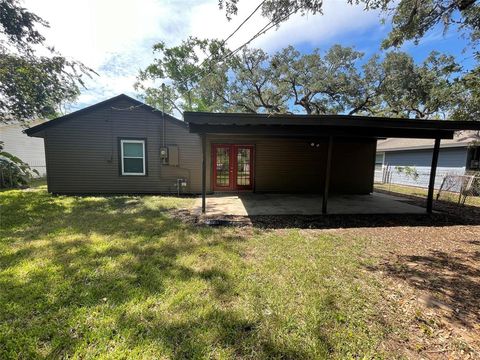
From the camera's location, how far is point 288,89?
17.9 meters

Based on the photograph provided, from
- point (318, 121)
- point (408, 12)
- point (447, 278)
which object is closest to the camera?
point (447, 278)

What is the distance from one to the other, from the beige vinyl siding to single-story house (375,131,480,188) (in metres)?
13.4

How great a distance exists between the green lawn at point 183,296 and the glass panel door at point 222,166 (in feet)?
17.5

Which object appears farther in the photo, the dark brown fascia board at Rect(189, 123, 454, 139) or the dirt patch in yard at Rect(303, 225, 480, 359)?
the dark brown fascia board at Rect(189, 123, 454, 139)

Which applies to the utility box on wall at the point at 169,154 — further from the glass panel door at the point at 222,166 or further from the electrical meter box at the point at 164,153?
the glass panel door at the point at 222,166

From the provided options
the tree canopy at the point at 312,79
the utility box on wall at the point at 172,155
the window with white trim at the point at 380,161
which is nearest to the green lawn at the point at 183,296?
the utility box on wall at the point at 172,155

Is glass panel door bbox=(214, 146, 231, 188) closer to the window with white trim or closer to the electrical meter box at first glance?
the electrical meter box

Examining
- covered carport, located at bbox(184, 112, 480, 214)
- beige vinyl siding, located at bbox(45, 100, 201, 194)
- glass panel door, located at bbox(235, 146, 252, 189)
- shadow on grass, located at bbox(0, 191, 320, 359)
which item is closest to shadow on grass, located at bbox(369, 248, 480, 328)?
shadow on grass, located at bbox(0, 191, 320, 359)

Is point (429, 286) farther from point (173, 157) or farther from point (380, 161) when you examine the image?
point (380, 161)

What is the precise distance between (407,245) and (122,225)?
5870 millimetres

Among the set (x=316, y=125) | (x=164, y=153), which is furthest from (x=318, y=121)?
(x=164, y=153)

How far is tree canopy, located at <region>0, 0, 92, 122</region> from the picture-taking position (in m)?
7.31

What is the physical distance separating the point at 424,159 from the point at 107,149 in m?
17.1

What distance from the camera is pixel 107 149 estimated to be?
28.3 feet
